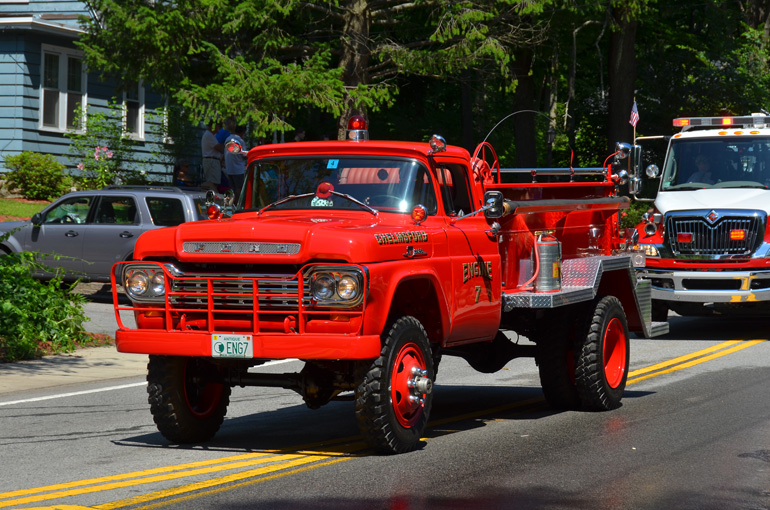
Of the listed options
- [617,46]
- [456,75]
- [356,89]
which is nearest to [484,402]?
[356,89]

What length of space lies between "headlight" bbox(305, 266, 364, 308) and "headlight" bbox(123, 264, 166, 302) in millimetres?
1103

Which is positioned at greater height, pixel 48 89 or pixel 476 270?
pixel 48 89

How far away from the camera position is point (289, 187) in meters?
9.06

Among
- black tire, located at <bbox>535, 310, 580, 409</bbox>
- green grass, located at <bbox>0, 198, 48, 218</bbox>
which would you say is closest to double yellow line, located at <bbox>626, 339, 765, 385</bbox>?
black tire, located at <bbox>535, 310, 580, 409</bbox>

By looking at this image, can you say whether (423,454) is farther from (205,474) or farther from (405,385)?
(205,474)

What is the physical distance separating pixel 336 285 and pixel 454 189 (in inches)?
81.4

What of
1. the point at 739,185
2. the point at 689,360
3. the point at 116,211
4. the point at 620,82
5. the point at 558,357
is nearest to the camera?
Result: the point at 558,357

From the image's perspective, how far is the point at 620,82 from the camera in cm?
3089

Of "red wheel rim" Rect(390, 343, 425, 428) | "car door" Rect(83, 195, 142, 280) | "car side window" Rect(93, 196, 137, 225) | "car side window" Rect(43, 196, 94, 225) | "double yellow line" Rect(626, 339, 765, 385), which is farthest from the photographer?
"car side window" Rect(43, 196, 94, 225)

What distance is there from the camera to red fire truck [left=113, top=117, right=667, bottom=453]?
7.60m

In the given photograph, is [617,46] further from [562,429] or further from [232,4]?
[562,429]

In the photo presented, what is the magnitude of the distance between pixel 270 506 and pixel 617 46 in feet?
85.5

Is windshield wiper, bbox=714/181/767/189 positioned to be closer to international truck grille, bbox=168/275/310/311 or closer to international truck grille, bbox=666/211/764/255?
international truck grille, bbox=666/211/764/255

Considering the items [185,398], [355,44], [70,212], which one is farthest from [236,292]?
[355,44]
